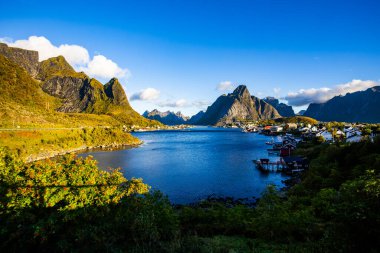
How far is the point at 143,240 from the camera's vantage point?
39.1 ft

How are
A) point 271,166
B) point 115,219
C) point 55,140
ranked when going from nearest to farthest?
point 115,219
point 271,166
point 55,140

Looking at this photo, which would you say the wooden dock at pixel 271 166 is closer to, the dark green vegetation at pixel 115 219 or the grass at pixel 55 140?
the dark green vegetation at pixel 115 219

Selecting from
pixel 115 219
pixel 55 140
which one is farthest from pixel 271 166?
pixel 55 140

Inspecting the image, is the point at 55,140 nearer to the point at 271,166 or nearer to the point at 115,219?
the point at 271,166

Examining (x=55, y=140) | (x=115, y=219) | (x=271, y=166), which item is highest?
(x=115, y=219)

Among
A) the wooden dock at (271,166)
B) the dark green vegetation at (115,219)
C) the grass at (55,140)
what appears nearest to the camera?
the dark green vegetation at (115,219)

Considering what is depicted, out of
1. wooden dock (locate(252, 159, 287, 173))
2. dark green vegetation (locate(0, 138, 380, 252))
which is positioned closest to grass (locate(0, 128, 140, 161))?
dark green vegetation (locate(0, 138, 380, 252))

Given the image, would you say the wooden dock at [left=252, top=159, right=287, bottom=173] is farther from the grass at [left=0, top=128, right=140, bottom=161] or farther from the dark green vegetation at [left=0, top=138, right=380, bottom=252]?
the grass at [left=0, top=128, right=140, bottom=161]

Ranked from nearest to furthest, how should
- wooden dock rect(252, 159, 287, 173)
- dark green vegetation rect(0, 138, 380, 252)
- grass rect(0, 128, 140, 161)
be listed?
dark green vegetation rect(0, 138, 380, 252)
wooden dock rect(252, 159, 287, 173)
grass rect(0, 128, 140, 161)

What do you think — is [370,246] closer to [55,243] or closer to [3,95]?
[55,243]

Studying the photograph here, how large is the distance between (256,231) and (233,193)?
26.0 meters

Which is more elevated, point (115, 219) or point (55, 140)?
point (115, 219)

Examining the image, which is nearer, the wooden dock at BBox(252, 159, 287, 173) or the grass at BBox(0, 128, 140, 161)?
the wooden dock at BBox(252, 159, 287, 173)

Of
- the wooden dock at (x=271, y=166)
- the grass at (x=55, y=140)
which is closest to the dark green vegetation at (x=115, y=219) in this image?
the grass at (x=55, y=140)
